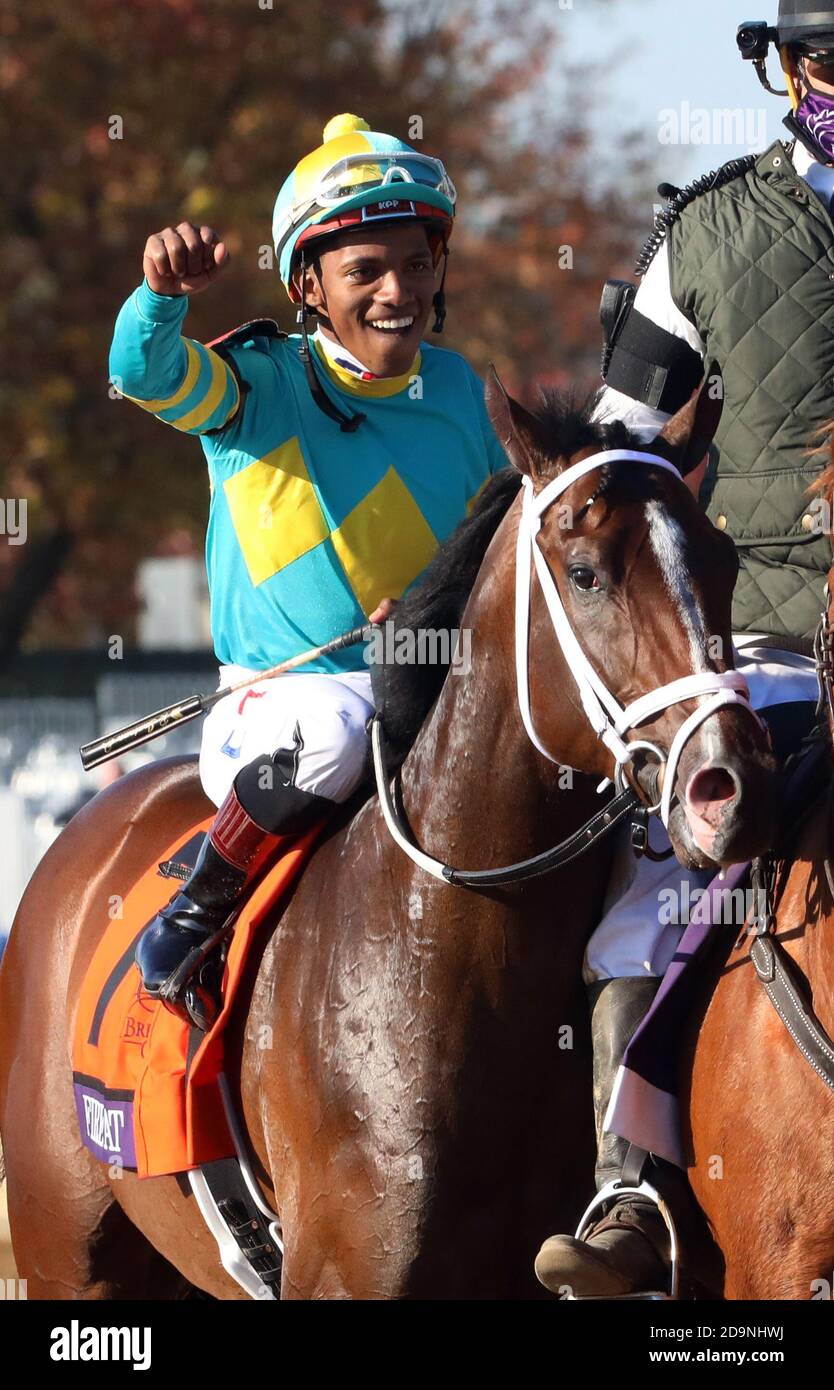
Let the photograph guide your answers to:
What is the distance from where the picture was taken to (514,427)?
3.65m

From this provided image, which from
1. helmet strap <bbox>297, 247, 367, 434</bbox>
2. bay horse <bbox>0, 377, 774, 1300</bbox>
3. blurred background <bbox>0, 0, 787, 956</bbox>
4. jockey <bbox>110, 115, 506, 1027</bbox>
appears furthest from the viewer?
blurred background <bbox>0, 0, 787, 956</bbox>

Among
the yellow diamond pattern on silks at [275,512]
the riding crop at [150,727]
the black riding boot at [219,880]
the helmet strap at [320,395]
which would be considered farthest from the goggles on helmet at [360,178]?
the black riding boot at [219,880]

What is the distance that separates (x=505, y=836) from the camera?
385 centimetres

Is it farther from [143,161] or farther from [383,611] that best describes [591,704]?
[143,161]

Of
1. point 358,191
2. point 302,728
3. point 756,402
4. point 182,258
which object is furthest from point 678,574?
point 358,191

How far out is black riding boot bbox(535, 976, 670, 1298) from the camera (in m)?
3.59

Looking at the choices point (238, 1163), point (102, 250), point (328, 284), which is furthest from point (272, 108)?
point (238, 1163)

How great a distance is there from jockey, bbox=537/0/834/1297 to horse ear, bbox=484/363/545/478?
274 mm

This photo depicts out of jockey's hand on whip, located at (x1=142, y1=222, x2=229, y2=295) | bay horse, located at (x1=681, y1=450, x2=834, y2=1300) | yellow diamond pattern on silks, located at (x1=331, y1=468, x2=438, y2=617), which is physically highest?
jockey's hand on whip, located at (x1=142, y1=222, x2=229, y2=295)

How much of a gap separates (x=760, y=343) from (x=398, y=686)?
1040 millimetres

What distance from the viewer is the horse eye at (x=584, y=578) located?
11.6 ft

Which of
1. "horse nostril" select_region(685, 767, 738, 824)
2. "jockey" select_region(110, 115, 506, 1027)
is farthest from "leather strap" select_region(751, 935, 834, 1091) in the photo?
"jockey" select_region(110, 115, 506, 1027)

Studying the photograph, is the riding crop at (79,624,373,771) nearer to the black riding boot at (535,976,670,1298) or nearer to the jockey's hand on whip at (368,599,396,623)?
the jockey's hand on whip at (368,599,396,623)

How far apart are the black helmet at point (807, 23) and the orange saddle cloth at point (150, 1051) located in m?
1.97
